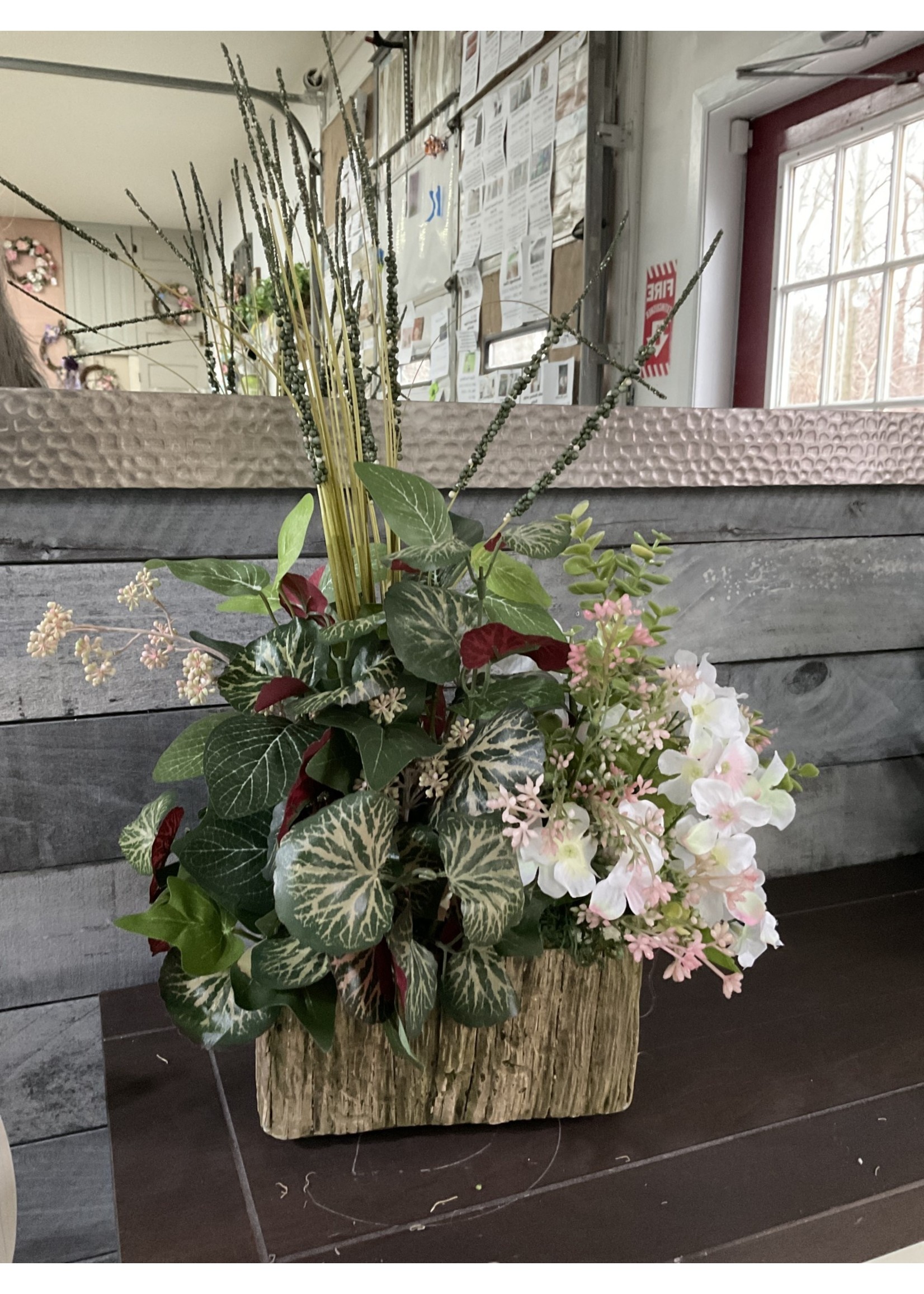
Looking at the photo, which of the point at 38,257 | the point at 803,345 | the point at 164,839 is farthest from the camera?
the point at 38,257

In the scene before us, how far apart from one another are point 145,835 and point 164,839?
25mm

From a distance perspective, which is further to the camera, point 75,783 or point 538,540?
point 75,783

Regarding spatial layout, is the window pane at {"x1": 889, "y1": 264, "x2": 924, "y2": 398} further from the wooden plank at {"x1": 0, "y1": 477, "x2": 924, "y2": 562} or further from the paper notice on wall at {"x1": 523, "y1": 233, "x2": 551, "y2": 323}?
the wooden plank at {"x1": 0, "y1": 477, "x2": 924, "y2": 562}

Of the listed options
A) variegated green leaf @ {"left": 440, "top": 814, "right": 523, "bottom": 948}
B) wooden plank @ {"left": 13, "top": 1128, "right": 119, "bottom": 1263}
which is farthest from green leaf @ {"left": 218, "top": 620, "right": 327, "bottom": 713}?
wooden plank @ {"left": 13, "top": 1128, "right": 119, "bottom": 1263}

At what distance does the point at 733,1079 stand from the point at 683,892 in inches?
9.5

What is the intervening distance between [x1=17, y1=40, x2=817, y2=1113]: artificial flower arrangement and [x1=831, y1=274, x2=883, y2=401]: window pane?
6.00 feet

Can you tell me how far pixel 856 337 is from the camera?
2133 mm

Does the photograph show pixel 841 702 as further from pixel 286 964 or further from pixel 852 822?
pixel 286 964

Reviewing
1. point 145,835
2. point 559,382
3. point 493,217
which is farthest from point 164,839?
point 493,217

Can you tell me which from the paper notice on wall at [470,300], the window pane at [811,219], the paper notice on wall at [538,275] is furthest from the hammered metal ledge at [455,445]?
the paper notice on wall at [470,300]

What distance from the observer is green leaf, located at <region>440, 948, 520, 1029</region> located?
0.52 m

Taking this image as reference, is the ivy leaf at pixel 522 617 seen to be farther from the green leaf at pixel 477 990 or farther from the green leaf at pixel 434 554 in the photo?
the green leaf at pixel 477 990

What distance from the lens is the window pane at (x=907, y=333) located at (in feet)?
6.45
